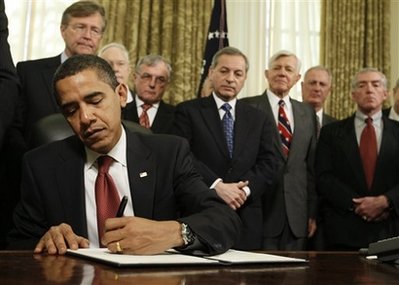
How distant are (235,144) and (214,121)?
0.21 m

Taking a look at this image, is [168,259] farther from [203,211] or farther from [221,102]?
[221,102]

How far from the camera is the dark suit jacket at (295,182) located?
4.75 meters

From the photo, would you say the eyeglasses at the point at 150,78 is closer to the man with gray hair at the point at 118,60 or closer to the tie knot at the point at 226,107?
the man with gray hair at the point at 118,60

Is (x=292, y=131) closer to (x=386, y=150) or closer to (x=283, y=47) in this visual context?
(x=386, y=150)

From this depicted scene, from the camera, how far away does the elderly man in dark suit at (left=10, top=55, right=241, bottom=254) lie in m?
2.31

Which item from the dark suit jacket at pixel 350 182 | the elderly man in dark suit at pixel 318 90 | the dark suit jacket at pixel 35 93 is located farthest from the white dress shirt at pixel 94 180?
the elderly man in dark suit at pixel 318 90

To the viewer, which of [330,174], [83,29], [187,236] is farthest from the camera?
[330,174]

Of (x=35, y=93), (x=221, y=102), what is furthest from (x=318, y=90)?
(x=35, y=93)

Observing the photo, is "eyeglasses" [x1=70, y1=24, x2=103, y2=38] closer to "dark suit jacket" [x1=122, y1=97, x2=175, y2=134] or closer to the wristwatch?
"dark suit jacket" [x1=122, y1=97, x2=175, y2=134]

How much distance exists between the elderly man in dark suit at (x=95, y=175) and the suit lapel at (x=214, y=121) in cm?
187

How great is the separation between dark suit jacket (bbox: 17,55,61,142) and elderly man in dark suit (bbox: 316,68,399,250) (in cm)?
211

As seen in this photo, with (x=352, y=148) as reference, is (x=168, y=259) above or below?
below

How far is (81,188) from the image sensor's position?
2.35m

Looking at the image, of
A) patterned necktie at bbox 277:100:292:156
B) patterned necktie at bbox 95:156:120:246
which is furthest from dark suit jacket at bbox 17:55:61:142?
patterned necktie at bbox 277:100:292:156
